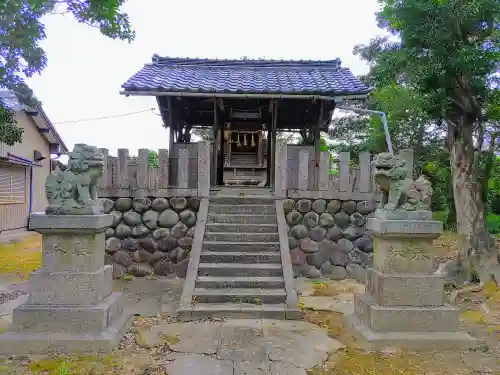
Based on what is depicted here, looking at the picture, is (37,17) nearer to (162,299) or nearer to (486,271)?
(162,299)

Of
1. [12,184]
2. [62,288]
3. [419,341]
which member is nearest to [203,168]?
[62,288]

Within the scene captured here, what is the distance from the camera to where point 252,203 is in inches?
343

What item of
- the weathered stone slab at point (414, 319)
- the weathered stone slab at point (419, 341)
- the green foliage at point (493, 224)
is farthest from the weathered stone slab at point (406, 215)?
the green foliage at point (493, 224)

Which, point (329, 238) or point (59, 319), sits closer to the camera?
point (59, 319)

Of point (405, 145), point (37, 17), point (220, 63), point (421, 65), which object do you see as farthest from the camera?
point (405, 145)

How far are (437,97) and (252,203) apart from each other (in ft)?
14.0

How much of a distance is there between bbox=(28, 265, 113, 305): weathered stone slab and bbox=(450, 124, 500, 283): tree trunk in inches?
270

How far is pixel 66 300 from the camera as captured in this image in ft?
15.9

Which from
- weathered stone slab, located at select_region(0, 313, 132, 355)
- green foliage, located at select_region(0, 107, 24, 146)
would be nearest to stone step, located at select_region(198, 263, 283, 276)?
weathered stone slab, located at select_region(0, 313, 132, 355)

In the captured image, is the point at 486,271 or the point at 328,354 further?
the point at 486,271

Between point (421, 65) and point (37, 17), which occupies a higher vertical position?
point (37, 17)

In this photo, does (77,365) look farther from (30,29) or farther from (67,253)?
(30,29)

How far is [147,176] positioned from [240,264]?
3030 mm

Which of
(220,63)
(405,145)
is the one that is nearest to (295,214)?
(220,63)
